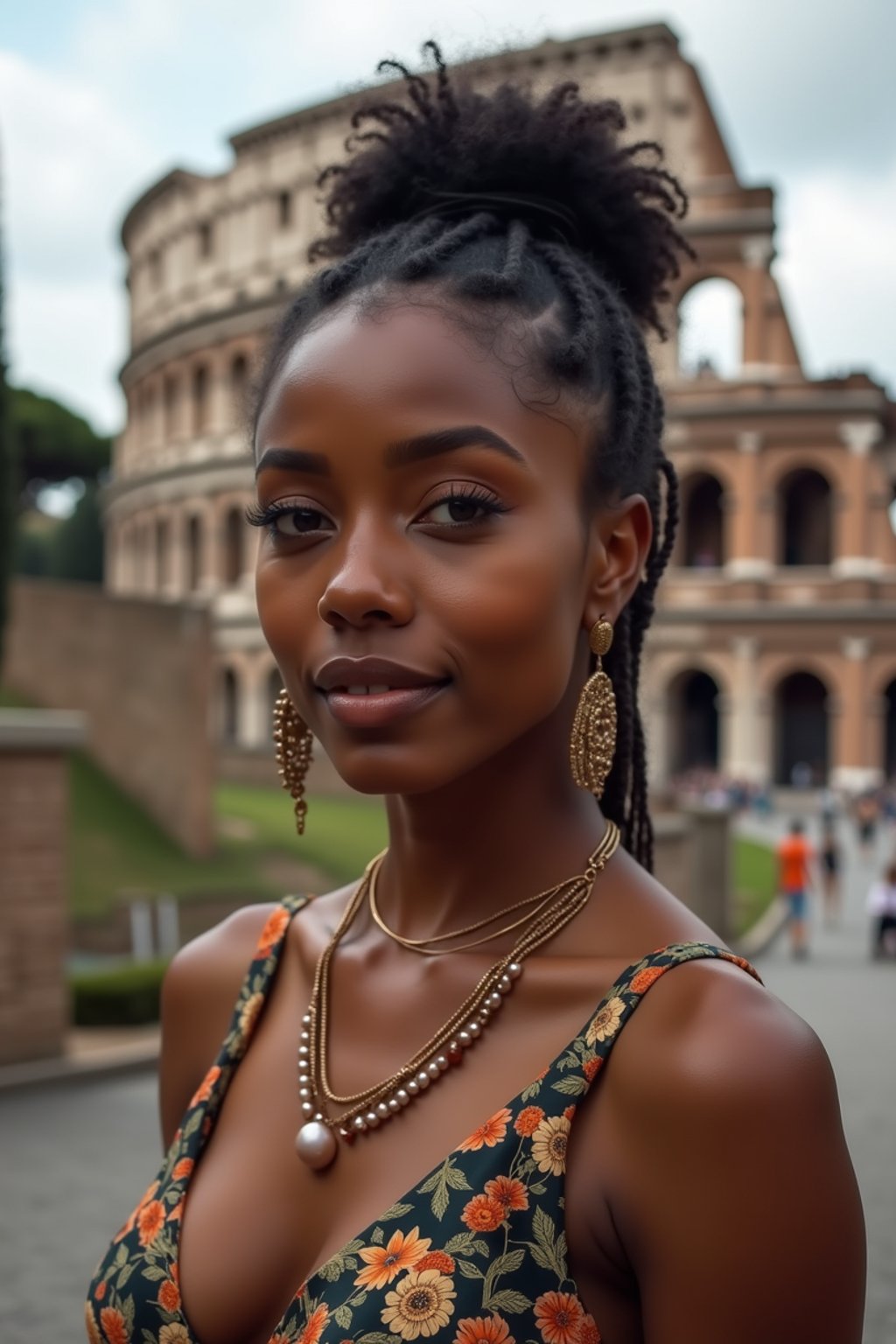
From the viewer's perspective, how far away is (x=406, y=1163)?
1666 millimetres

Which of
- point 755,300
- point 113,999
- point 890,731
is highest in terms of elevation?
point 755,300

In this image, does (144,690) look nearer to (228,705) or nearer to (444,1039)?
(444,1039)

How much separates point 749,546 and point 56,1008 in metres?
29.1

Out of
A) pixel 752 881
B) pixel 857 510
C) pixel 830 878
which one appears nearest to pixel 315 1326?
pixel 830 878

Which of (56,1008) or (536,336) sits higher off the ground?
(536,336)

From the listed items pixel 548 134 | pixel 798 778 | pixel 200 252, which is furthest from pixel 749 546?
pixel 548 134

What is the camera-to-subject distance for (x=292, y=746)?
198 cm

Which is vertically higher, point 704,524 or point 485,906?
point 704,524

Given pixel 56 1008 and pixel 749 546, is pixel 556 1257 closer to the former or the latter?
pixel 56 1008

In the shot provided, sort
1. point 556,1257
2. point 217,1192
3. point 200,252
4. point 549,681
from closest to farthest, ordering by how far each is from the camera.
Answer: point 556,1257, point 549,681, point 217,1192, point 200,252

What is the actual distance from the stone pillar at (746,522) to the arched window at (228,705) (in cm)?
1495

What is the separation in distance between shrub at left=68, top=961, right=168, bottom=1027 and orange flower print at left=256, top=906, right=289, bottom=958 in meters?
8.73

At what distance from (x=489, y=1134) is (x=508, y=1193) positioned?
0.07 meters

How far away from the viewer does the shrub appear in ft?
34.6
